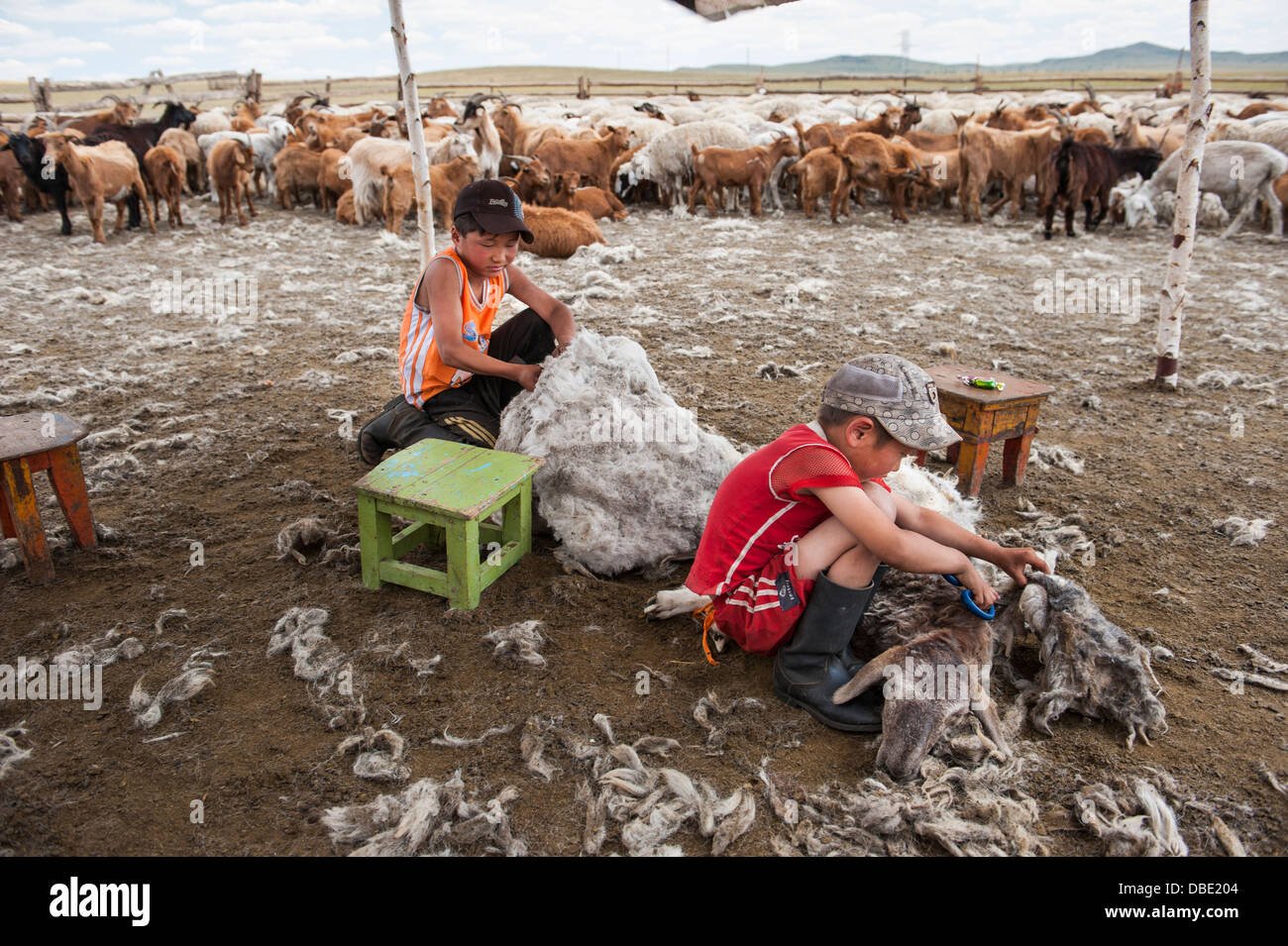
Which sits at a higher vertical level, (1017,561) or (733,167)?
(733,167)

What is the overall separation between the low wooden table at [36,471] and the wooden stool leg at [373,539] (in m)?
1.15

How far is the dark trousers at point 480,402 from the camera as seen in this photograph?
370 cm

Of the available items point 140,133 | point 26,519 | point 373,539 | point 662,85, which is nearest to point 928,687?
point 373,539

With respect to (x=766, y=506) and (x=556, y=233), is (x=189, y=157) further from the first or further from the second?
(x=766, y=506)

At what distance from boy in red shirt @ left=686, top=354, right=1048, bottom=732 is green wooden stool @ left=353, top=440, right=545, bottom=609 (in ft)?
2.71

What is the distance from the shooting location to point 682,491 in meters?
3.54

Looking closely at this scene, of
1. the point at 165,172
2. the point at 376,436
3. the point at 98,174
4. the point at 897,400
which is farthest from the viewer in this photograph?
the point at 165,172

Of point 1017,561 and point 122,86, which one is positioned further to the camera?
point 122,86

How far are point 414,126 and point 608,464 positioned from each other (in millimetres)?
3237

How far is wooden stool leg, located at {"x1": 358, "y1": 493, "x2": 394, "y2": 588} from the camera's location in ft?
10.1

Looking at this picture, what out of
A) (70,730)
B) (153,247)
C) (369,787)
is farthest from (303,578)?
(153,247)

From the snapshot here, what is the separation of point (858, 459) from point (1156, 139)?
17.4 meters

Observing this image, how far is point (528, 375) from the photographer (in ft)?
11.9
